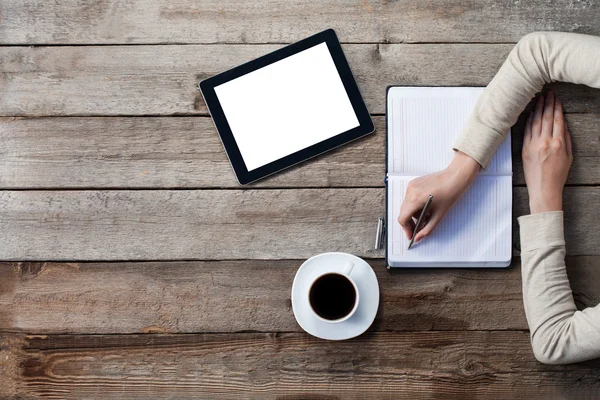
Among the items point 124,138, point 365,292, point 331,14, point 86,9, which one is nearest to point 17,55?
point 86,9

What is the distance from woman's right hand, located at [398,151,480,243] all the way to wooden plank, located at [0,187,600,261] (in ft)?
0.23

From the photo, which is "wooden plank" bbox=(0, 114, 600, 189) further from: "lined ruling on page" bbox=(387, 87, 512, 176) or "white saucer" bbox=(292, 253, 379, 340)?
"white saucer" bbox=(292, 253, 379, 340)

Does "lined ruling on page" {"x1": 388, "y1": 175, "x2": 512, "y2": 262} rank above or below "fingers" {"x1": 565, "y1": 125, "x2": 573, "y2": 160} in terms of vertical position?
below

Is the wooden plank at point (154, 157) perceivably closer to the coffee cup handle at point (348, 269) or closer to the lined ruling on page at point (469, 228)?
the lined ruling on page at point (469, 228)

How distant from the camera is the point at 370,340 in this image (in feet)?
3.19

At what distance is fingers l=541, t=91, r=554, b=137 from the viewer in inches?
38.0

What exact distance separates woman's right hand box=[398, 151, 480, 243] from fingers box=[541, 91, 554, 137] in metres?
0.15

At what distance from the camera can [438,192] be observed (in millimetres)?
920

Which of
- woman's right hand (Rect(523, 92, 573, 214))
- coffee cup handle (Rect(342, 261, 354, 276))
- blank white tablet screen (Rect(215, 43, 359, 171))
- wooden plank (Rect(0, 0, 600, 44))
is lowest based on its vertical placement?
coffee cup handle (Rect(342, 261, 354, 276))

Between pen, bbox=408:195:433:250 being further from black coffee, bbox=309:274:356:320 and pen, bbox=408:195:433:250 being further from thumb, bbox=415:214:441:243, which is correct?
black coffee, bbox=309:274:356:320

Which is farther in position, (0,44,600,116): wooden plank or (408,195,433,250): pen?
(0,44,600,116): wooden plank

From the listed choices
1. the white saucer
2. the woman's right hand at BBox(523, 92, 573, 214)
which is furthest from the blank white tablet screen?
the woman's right hand at BBox(523, 92, 573, 214)

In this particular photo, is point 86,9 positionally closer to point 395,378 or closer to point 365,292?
point 365,292

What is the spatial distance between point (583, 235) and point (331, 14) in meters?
0.62
